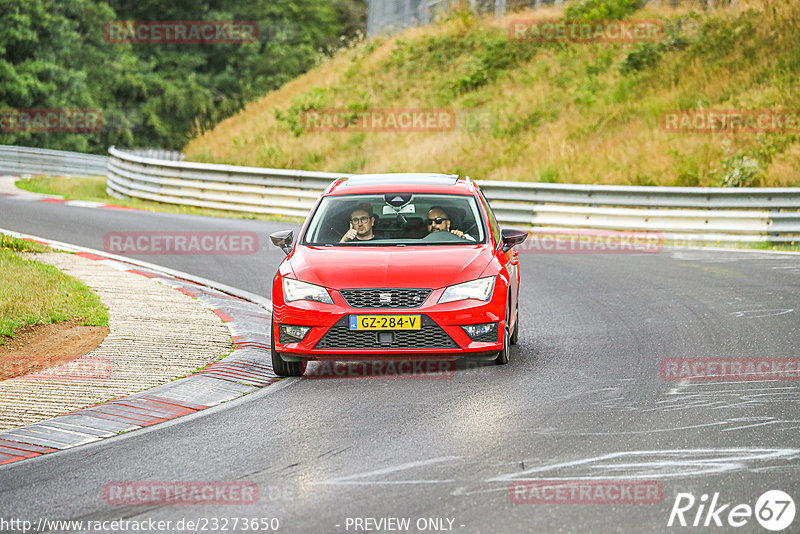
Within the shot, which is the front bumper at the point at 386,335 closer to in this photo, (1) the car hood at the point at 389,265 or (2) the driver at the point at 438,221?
(1) the car hood at the point at 389,265

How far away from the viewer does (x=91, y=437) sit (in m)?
7.29

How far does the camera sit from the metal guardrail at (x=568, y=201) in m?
19.6

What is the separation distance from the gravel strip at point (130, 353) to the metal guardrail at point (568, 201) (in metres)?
10.2

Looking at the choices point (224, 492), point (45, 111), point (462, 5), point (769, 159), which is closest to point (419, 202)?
point (224, 492)

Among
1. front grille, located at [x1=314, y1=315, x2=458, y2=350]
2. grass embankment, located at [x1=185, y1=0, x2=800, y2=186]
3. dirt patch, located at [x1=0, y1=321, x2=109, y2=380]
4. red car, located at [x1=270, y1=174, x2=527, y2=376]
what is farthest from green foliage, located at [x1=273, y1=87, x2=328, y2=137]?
front grille, located at [x1=314, y1=315, x2=458, y2=350]

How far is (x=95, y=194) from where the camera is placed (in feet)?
99.4

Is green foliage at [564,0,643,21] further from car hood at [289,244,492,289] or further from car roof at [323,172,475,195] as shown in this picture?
car hood at [289,244,492,289]

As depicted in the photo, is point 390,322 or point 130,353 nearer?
point 390,322

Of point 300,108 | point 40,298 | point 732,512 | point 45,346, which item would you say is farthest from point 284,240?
point 300,108

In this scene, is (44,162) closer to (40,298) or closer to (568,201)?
(568,201)

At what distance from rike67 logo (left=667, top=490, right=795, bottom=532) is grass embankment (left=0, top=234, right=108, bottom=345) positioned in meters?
6.97

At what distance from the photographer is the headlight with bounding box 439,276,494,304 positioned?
899cm

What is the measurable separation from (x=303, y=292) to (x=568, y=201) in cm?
1342

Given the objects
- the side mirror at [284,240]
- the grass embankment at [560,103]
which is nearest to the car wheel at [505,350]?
the side mirror at [284,240]
